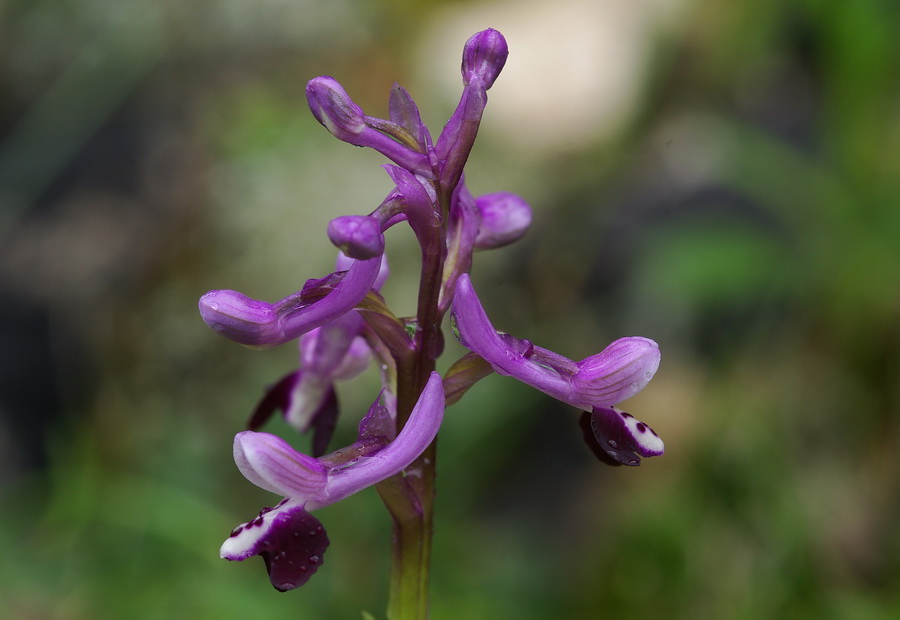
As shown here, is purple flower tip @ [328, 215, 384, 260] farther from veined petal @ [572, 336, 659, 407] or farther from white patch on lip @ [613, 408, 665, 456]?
white patch on lip @ [613, 408, 665, 456]

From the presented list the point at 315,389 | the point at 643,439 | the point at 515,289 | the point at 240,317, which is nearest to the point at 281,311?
the point at 240,317

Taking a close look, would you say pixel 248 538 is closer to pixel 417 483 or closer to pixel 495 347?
pixel 417 483

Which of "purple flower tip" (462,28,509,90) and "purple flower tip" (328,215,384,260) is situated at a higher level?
"purple flower tip" (462,28,509,90)

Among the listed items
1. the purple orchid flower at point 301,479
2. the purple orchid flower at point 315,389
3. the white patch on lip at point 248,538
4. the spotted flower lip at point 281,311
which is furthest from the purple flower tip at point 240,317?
the purple orchid flower at point 315,389

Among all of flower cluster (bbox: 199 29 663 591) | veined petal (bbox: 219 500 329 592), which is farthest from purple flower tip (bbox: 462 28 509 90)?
veined petal (bbox: 219 500 329 592)

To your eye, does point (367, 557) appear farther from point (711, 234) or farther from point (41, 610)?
point (711, 234)

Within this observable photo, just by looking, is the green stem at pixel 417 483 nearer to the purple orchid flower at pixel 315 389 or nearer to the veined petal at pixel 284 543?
the veined petal at pixel 284 543
